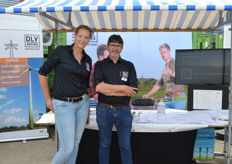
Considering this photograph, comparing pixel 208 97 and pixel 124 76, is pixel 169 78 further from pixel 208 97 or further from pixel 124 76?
pixel 124 76

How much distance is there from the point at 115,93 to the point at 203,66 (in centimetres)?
139

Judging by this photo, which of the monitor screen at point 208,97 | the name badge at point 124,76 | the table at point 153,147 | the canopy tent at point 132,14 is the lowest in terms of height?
the table at point 153,147

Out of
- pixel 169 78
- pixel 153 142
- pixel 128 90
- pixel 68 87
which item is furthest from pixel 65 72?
pixel 169 78

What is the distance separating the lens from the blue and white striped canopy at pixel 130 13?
2018 millimetres

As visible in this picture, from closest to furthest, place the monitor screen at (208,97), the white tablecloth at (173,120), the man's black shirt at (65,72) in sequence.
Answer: the man's black shirt at (65,72) < the white tablecloth at (173,120) < the monitor screen at (208,97)

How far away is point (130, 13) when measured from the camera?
291cm

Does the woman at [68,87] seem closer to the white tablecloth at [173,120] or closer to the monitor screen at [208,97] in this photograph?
the white tablecloth at [173,120]

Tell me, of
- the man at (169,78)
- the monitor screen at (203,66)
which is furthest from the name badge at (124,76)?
the man at (169,78)

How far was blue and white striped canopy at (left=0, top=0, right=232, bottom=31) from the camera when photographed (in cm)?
202

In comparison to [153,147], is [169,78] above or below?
above

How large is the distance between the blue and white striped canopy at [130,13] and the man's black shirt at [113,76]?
50cm

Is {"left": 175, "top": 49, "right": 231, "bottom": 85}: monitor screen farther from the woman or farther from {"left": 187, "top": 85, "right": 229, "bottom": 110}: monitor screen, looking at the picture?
the woman

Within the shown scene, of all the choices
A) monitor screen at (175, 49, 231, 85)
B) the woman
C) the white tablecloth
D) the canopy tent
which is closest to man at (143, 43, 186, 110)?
the canopy tent

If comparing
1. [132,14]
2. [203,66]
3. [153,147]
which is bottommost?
[153,147]
